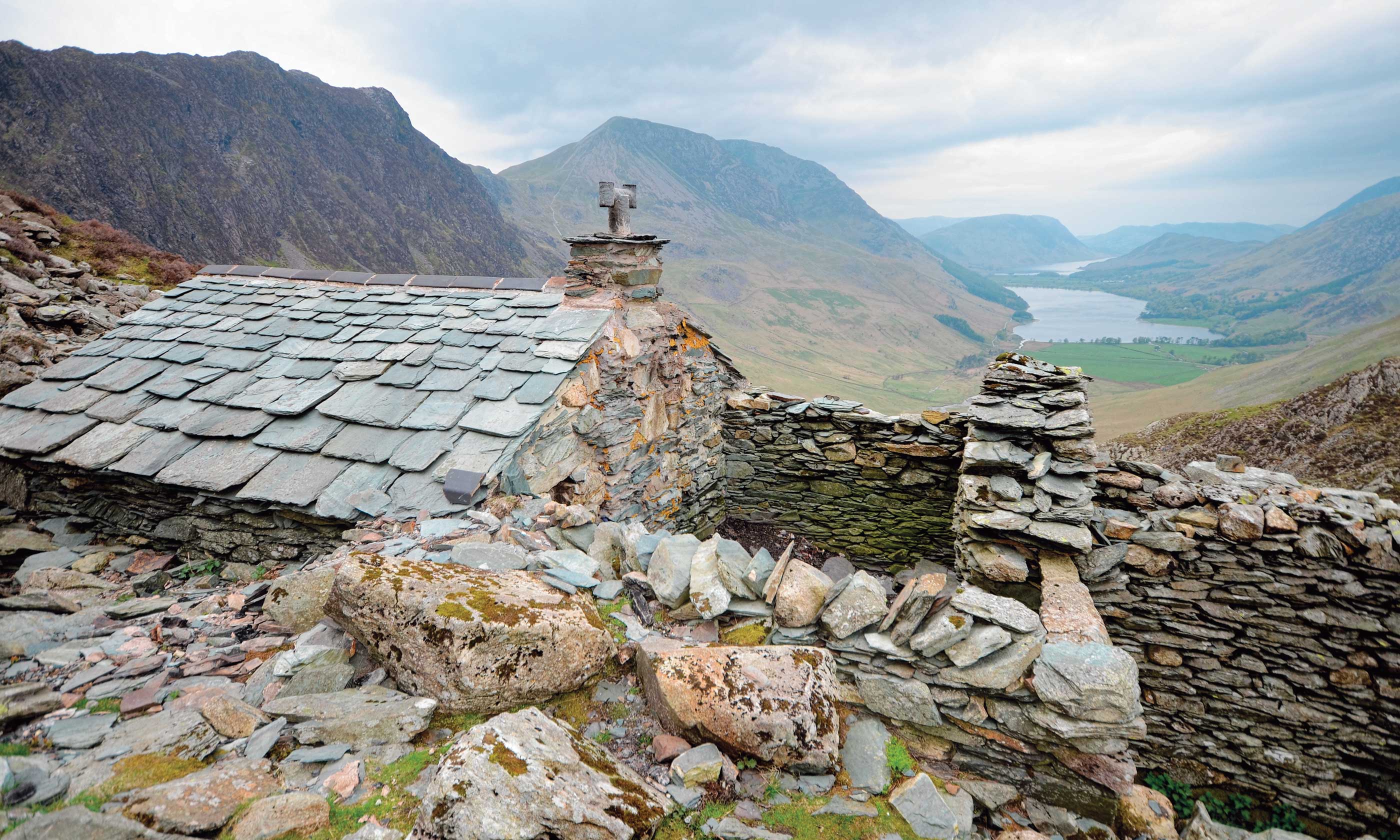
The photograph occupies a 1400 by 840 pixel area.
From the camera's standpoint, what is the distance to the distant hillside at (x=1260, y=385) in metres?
23.1

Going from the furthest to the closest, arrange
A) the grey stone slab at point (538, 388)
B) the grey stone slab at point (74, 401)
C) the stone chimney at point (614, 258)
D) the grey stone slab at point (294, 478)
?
1. the stone chimney at point (614, 258)
2. the grey stone slab at point (74, 401)
3. the grey stone slab at point (538, 388)
4. the grey stone slab at point (294, 478)

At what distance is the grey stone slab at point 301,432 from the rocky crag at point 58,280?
468 cm

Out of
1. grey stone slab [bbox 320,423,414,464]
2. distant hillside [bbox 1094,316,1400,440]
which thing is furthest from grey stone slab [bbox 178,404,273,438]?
distant hillside [bbox 1094,316,1400,440]

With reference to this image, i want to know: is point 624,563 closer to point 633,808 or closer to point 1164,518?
point 633,808

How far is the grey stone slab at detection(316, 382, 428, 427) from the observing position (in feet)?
20.2

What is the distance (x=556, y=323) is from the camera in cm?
741

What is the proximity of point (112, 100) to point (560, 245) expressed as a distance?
264 feet

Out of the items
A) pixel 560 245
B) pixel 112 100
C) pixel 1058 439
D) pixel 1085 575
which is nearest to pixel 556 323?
pixel 1058 439

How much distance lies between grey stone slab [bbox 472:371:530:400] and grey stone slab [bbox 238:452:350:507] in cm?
149

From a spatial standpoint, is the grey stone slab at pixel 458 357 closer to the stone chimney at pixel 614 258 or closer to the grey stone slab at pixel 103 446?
the stone chimney at pixel 614 258

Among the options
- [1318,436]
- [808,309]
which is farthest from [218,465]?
[808,309]

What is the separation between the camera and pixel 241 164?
6962 cm

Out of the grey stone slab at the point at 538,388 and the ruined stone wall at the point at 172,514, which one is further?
the grey stone slab at the point at 538,388

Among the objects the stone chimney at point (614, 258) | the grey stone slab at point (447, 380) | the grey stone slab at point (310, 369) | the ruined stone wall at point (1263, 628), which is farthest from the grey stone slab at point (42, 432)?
the ruined stone wall at point (1263, 628)
